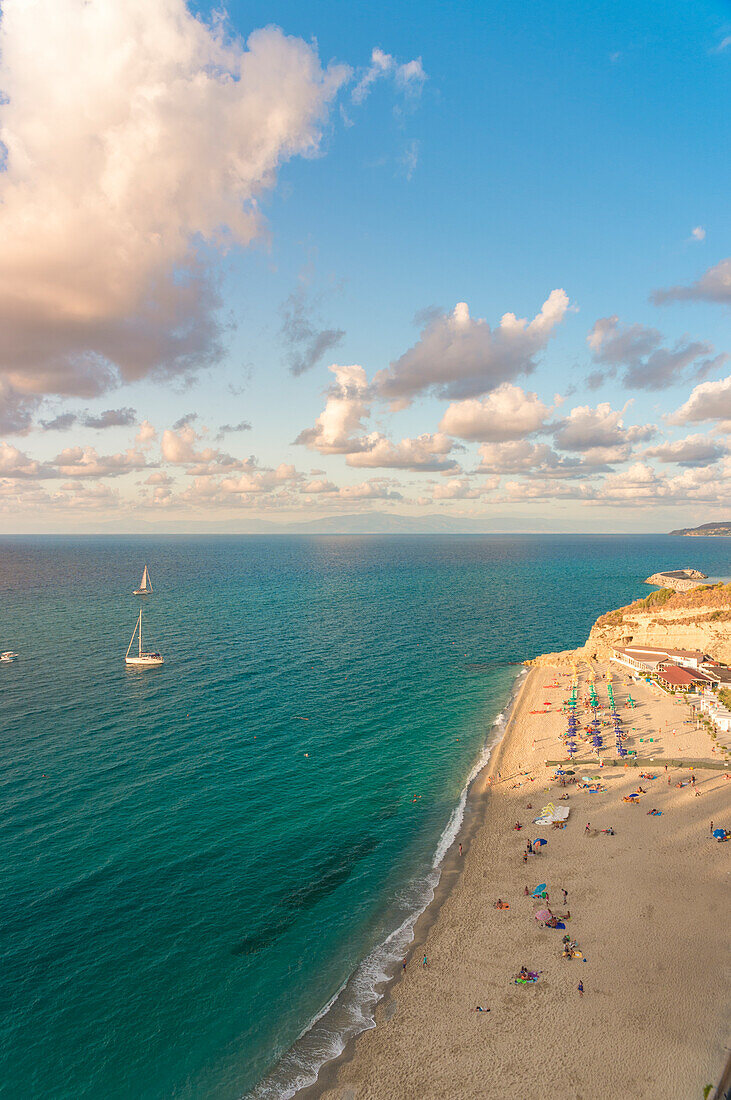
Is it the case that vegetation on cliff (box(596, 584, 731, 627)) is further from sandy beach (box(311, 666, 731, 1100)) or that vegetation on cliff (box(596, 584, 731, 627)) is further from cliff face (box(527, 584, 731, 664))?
sandy beach (box(311, 666, 731, 1100))

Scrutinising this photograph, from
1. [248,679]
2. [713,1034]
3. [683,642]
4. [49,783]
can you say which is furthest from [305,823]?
[683,642]

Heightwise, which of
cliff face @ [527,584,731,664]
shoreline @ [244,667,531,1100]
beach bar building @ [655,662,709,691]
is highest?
cliff face @ [527,584,731,664]

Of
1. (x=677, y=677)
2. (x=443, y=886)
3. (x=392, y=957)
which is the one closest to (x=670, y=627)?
(x=677, y=677)

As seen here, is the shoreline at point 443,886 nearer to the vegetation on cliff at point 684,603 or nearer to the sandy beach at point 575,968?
the sandy beach at point 575,968

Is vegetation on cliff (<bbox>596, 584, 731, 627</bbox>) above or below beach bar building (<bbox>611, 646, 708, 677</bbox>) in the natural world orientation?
above

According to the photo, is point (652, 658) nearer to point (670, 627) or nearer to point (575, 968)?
point (670, 627)

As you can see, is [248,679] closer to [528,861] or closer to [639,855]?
[528,861]

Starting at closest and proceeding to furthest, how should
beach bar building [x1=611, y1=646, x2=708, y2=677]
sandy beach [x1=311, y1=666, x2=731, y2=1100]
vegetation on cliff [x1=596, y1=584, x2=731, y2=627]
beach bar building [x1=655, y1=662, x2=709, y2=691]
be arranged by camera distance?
sandy beach [x1=311, y1=666, x2=731, y2=1100], beach bar building [x1=655, y1=662, x2=709, y2=691], beach bar building [x1=611, y1=646, x2=708, y2=677], vegetation on cliff [x1=596, y1=584, x2=731, y2=627]

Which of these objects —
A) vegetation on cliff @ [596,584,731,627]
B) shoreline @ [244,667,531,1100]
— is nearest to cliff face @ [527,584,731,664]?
vegetation on cliff @ [596,584,731,627]
